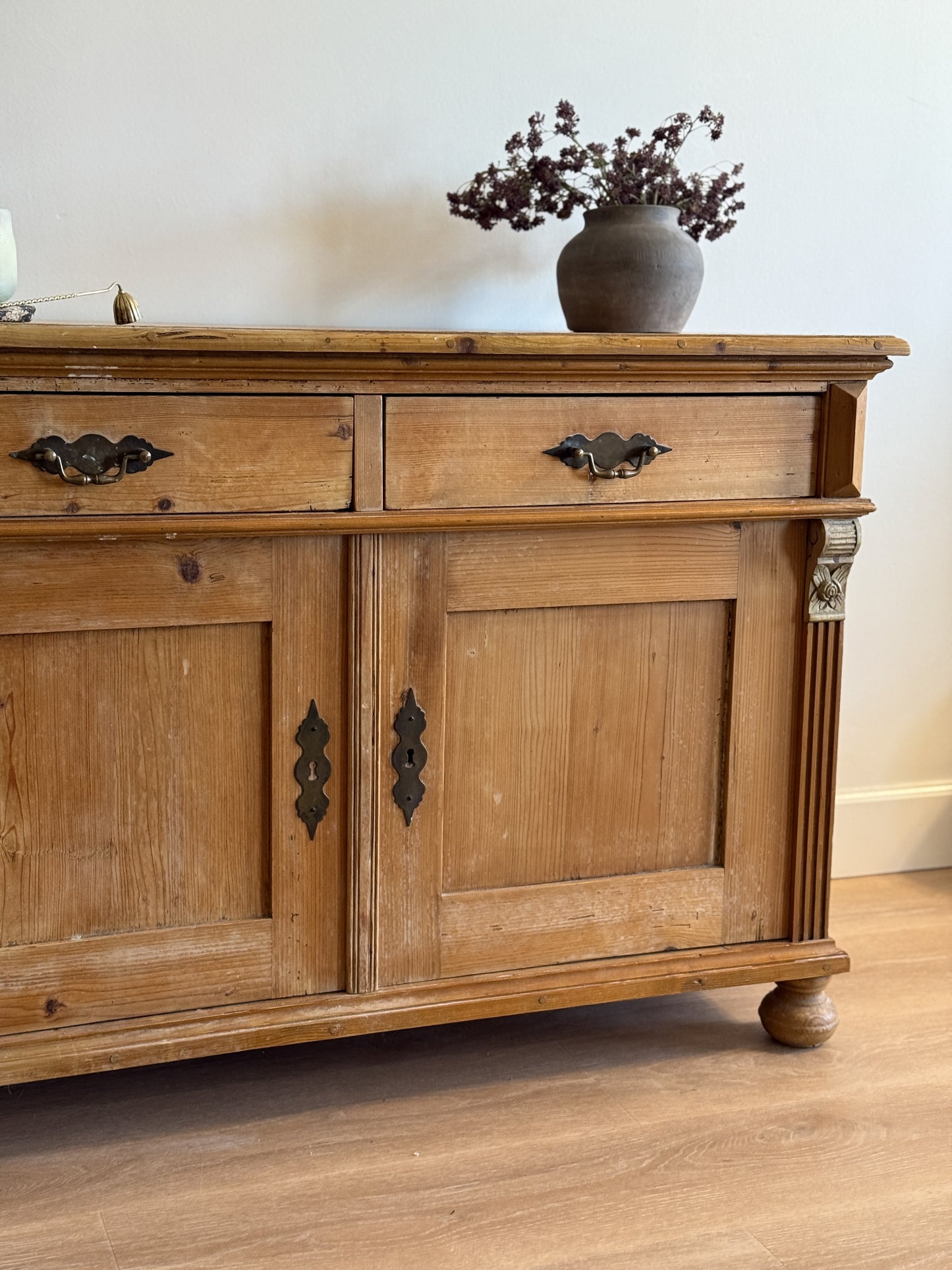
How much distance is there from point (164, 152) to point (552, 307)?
0.64 metres

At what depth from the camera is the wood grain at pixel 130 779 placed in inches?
54.9

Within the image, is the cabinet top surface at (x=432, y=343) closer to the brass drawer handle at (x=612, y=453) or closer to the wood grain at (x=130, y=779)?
the brass drawer handle at (x=612, y=453)

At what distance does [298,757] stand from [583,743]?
359mm

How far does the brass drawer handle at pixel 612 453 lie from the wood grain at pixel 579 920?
52cm

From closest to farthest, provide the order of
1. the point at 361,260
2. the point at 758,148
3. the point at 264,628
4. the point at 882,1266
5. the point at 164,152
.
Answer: the point at 882,1266 → the point at 264,628 → the point at 164,152 → the point at 361,260 → the point at 758,148

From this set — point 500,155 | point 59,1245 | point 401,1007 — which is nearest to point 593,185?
point 500,155

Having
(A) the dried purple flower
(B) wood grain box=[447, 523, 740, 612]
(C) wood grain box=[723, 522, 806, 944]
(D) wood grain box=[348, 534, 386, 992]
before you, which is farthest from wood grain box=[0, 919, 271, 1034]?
(A) the dried purple flower

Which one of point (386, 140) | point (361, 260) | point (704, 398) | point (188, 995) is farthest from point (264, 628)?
point (386, 140)

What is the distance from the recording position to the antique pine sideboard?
1379mm

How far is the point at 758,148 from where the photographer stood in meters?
2.12

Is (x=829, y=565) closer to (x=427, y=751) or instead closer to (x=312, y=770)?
(x=427, y=751)

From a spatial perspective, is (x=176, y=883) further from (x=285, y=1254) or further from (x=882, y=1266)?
(x=882, y=1266)

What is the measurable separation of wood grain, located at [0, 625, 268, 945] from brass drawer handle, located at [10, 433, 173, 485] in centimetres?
18

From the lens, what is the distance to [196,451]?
138 centimetres
